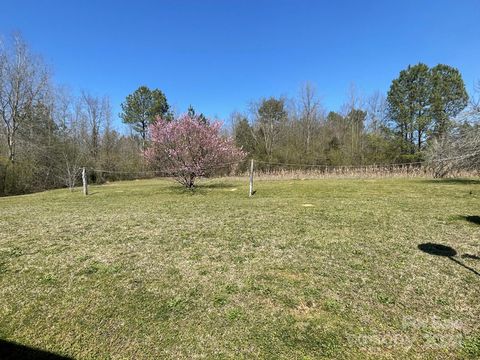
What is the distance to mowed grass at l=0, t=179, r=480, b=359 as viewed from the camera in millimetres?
2158

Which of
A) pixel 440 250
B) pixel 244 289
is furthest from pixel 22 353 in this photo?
pixel 440 250

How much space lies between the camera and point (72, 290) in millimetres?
2938

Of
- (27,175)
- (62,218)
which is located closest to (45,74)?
(27,175)

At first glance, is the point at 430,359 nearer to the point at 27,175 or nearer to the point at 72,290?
the point at 72,290

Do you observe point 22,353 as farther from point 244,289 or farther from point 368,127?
point 368,127

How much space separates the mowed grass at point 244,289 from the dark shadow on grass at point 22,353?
6 centimetres

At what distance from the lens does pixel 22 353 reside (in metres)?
2.11

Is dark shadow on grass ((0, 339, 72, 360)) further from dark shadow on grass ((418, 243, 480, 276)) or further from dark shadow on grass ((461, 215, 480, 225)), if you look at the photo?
dark shadow on grass ((461, 215, 480, 225))

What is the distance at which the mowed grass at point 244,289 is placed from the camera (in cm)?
216

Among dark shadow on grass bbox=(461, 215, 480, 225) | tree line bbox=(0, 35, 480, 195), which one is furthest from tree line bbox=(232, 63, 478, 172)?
dark shadow on grass bbox=(461, 215, 480, 225)

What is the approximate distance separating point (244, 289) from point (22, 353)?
6.03 ft

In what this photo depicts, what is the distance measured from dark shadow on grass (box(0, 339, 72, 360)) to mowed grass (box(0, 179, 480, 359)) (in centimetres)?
6

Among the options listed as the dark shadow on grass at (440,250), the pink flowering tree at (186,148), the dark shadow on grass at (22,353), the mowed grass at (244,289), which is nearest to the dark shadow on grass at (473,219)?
the mowed grass at (244,289)

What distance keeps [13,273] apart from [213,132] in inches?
356
